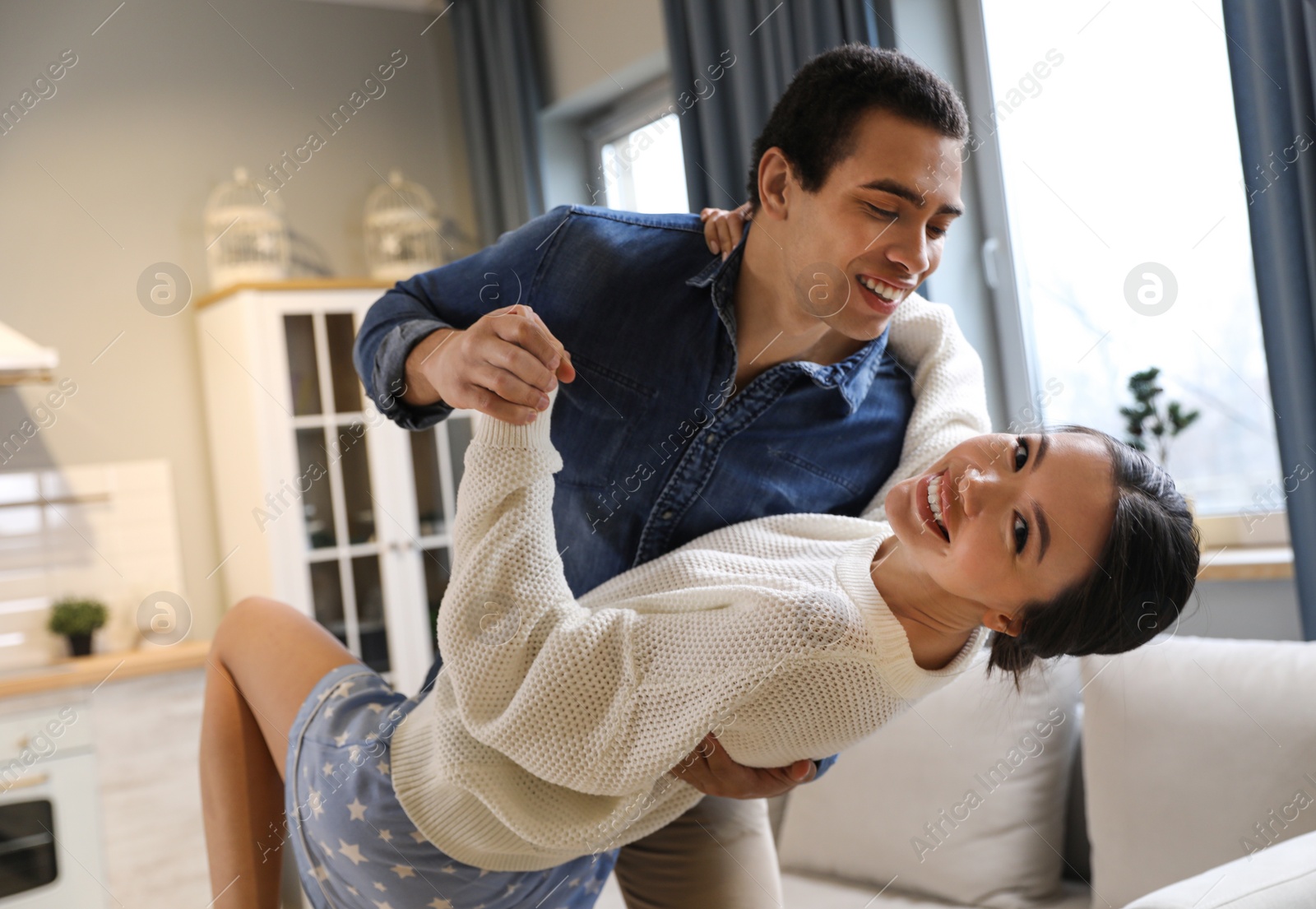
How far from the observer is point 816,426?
1371mm

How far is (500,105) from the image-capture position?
3.80m

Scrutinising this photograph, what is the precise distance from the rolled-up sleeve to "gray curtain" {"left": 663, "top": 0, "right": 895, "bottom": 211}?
144cm

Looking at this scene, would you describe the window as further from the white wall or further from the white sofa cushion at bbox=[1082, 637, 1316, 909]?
the white sofa cushion at bbox=[1082, 637, 1316, 909]

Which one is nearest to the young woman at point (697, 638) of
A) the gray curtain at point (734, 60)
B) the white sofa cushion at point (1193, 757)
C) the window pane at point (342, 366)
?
the white sofa cushion at point (1193, 757)

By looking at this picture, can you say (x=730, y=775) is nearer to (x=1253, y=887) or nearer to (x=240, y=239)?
(x=1253, y=887)

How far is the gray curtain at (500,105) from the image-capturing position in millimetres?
3736

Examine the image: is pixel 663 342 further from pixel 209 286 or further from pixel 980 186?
pixel 209 286

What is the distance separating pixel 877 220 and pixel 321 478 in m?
2.60

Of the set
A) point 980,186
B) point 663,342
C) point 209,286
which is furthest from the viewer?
point 209,286

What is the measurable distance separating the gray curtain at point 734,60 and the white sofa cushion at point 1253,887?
183 cm

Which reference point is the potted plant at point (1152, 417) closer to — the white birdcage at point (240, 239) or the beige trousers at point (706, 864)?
the beige trousers at point (706, 864)

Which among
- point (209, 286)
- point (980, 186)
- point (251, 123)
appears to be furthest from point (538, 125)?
point (980, 186)

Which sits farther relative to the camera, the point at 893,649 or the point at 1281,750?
the point at 1281,750

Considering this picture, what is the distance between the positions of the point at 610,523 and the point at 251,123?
296 centimetres
